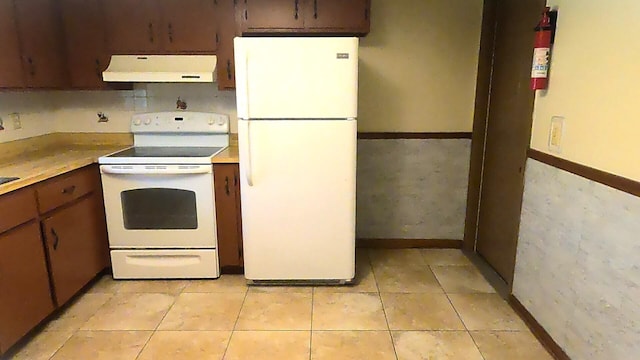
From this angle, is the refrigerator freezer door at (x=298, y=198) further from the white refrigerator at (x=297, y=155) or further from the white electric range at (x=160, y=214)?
the white electric range at (x=160, y=214)

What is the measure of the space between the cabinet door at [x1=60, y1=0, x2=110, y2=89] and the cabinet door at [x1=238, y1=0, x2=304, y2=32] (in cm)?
98

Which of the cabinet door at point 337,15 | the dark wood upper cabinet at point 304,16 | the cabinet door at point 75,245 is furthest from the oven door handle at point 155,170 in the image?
the cabinet door at point 337,15

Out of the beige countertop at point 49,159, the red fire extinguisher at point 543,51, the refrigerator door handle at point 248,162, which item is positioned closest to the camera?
the red fire extinguisher at point 543,51

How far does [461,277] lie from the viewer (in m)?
3.05

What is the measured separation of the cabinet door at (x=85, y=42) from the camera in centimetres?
289

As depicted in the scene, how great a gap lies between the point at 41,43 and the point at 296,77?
5.54 feet

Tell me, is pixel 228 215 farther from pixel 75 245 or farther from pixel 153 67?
pixel 153 67

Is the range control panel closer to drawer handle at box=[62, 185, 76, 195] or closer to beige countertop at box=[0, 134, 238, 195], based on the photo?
beige countertop at box=[0, 134, 238, 195]

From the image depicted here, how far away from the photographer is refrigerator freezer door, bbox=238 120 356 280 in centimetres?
261

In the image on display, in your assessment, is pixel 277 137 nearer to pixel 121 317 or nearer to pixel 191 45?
pixel 191 45

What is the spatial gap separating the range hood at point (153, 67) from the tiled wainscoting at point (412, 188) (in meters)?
1.29

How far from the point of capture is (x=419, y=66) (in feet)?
10.6

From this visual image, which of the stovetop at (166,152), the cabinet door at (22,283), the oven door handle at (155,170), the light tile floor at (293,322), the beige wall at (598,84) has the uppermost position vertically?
the beige wall at (598,84)

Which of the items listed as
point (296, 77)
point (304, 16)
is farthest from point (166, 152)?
point (304, 16)
